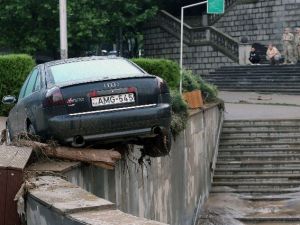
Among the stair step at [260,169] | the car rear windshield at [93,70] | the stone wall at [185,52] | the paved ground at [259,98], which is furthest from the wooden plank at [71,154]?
the stone wall at [185,52]

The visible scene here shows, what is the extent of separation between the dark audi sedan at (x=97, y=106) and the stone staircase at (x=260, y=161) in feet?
27.8

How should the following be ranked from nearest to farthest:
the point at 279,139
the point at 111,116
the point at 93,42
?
the point at 111,116, the point at 279,139, the point at 93,42

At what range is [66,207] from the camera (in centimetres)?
466

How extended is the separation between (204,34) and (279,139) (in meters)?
18.7

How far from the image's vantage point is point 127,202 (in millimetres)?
8477

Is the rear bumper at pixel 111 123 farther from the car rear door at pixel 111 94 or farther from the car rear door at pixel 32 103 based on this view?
the car rear door at pixel 32 103

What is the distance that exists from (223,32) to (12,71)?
2297 centimetres

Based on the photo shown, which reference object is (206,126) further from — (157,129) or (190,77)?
(157,129)

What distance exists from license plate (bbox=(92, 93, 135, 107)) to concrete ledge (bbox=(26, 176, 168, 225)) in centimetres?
152

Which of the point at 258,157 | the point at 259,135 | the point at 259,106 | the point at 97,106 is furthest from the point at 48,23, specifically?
the point at 97,106

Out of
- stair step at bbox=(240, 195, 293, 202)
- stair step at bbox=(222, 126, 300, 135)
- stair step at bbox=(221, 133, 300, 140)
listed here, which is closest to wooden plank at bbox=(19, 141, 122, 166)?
stair step at bbox=(240, 195, 293, 202)

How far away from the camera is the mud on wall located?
754cm

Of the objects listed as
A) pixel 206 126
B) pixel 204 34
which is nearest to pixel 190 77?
pixel 206 126

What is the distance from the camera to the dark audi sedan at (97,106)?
706 cm
